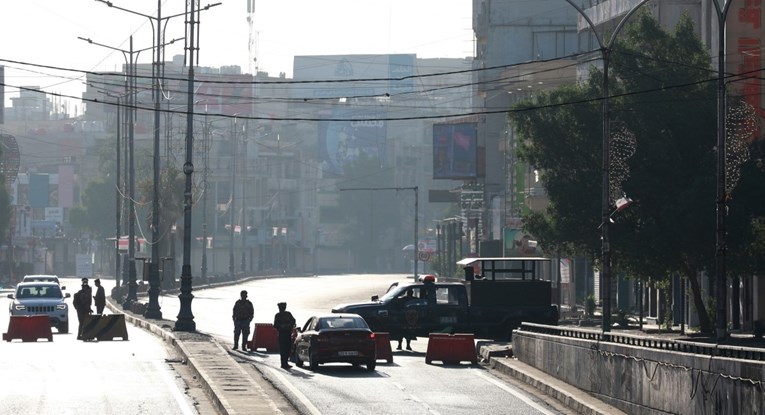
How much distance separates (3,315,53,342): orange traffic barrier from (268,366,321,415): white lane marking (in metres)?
13.7

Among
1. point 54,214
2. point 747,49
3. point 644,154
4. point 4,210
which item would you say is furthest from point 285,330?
point 54,214

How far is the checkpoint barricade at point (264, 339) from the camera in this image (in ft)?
136

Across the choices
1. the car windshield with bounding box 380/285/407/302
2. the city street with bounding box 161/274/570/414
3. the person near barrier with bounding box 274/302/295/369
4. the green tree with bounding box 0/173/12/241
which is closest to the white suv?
the city street with bounding box 161/274/570/414

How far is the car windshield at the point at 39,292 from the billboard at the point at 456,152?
59.4 metres

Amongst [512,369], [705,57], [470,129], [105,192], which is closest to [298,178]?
[105,192]

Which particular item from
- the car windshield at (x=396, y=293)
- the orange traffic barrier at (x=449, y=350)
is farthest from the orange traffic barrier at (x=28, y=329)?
the orange traffic barrier at (x=449, y=350)

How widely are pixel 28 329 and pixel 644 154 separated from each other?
2022cm

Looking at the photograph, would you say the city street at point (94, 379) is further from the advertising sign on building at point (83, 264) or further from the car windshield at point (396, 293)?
the advertising sign on building at point (83, 264)

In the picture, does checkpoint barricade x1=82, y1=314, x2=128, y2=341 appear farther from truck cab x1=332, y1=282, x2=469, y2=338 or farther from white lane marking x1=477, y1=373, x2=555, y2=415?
white lane marking x1=477, y1=373, x2=555, y2=415

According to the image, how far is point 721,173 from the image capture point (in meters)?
31.1

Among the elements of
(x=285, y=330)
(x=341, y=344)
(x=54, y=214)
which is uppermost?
(x=54, y=214)

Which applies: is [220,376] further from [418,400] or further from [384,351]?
[384,351]

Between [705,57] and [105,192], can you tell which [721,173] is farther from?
[105,192]

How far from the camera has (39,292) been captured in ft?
174
